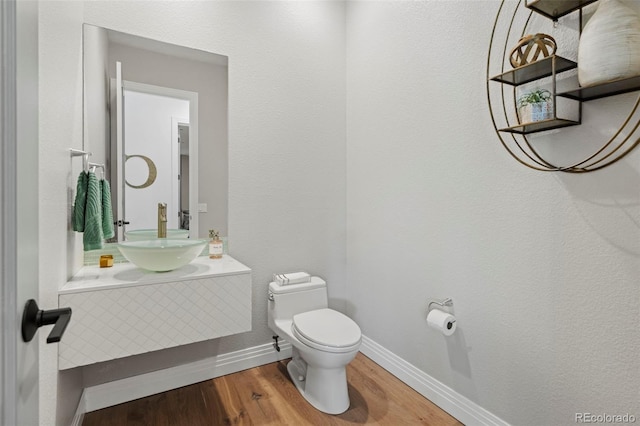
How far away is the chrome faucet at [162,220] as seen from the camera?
2053 mm

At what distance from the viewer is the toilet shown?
1.76 metres

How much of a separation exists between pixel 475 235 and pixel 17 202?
1724 mm

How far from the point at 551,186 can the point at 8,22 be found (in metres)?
1.70

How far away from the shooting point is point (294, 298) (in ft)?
7.30

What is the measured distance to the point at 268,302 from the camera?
230 centimetres

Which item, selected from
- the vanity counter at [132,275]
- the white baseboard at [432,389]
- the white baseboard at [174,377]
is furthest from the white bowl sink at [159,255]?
the white baseboard at [432,389]

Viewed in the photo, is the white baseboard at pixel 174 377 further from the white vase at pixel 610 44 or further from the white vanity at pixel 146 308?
the white vase at pixel 610 44

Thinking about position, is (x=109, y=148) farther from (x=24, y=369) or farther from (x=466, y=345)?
(x=466, y=345)

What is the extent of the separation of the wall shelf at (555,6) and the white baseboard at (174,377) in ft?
7.75

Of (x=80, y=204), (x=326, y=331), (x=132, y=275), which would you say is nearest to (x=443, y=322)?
(x=326, y=331)

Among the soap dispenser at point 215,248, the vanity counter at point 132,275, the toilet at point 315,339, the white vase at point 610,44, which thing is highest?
the white vase at point 610,44

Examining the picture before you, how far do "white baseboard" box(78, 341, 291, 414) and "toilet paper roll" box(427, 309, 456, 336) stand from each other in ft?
3.76

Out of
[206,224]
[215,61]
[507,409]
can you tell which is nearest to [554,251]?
[507,409]

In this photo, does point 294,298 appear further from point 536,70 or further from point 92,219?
point 536,70
